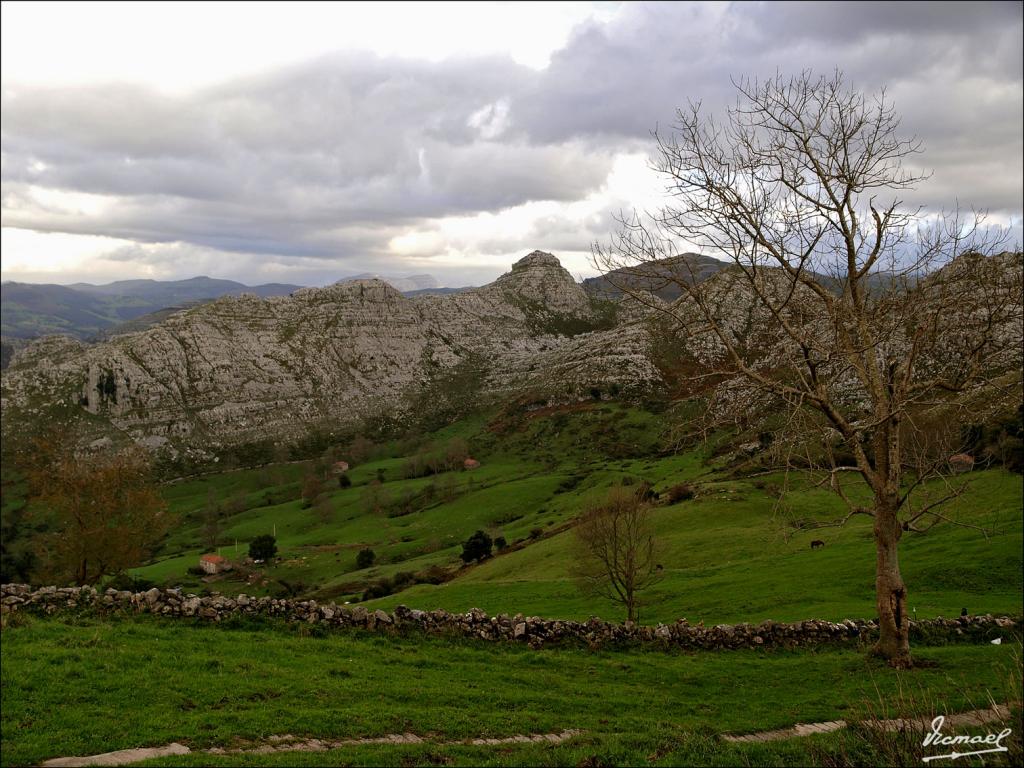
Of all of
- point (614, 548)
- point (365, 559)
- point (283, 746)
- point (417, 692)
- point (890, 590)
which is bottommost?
point (365, 559)

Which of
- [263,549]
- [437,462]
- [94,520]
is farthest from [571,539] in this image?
[437,462]

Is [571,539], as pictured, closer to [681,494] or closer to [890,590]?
[681,494]

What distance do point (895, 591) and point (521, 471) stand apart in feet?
410

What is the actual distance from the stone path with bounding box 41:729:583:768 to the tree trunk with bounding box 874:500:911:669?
9932 mm

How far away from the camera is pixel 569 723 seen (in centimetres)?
1324

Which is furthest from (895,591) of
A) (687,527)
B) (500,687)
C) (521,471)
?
(521,471)

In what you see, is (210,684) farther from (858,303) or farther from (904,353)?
(904,353)

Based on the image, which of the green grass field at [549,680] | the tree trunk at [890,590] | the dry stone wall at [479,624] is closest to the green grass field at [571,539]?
the green grass field at [549,680]

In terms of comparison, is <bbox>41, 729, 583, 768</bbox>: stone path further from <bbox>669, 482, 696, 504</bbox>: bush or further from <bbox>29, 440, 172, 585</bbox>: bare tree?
<bbox>669, 482, 696, 504</bbox>: bush

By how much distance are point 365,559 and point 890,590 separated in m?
78.5

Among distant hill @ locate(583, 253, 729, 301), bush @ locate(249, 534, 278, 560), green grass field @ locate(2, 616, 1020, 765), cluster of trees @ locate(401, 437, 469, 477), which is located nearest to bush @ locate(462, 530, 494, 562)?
bush @ locate(249, 534, 278, 560)

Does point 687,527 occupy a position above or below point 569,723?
below

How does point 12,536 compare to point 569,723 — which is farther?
point 12,536

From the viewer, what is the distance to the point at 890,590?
54.9 ft
